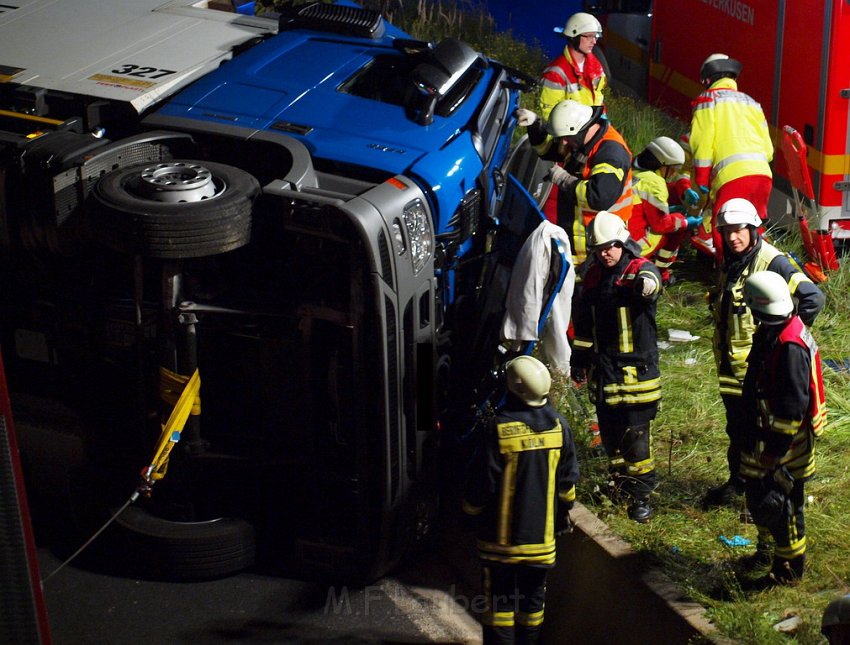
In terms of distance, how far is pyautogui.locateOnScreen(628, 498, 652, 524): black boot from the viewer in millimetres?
5965

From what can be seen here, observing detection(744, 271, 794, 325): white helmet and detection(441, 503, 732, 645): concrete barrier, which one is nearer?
detection(744, 271, 794, 325): white helmet

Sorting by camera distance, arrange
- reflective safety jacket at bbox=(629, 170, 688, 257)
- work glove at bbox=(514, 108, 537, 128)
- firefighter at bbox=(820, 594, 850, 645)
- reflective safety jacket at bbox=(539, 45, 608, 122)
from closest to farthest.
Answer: firefighter at bbox=(820, 594, 850, 645) < work glove at bbox=(514, 108, 537, 128) < reflective safety jacket at bbox=(629, 170, 688, 257) < reflective safety jacket at bbox=(539, 45, 608, 122)

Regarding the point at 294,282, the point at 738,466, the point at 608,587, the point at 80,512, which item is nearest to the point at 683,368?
the point at 738,466

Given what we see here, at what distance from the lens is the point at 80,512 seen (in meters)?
6.13

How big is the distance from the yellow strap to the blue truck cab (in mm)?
69

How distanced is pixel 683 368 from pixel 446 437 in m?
1.95

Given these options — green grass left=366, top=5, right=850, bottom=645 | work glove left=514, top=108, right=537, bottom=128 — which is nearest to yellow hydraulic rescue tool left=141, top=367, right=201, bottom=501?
green grass left=366, top=5, right=850, bottom=645

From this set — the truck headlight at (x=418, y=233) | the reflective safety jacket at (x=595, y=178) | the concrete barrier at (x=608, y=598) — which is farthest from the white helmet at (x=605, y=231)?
the concrete barrier at (x=608, y=598)

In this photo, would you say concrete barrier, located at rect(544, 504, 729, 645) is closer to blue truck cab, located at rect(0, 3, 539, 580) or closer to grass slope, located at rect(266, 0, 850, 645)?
grass slope, located at rect(266, 0, 850, 645)

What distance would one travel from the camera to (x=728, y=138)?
823cm

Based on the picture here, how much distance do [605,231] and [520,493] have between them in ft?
4.56

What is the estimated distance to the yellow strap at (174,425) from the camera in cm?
553

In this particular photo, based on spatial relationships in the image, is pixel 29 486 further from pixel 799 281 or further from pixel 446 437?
pixel 799 281

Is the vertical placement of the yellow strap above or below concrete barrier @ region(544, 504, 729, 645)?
above
